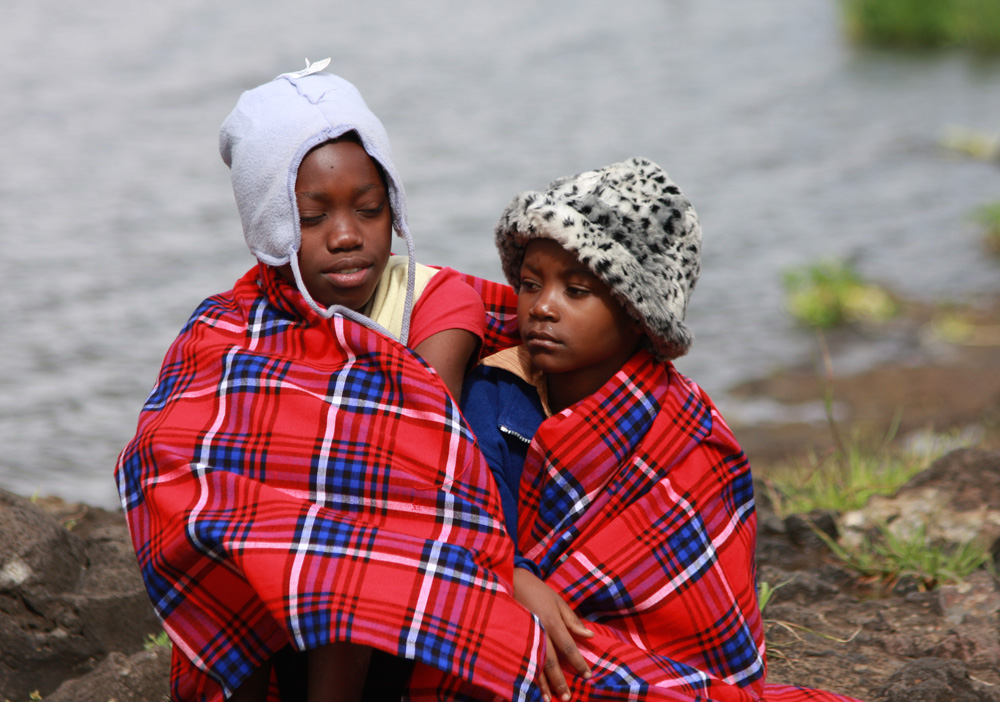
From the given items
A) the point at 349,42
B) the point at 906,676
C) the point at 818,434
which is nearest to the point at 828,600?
the point at 906,676

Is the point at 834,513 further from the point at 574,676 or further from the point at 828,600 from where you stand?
the point at 574,676

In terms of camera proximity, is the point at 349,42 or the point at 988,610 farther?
the point at 349,42

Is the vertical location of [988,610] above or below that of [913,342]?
above

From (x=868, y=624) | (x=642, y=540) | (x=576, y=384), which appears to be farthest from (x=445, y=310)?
(x=868, y=624)

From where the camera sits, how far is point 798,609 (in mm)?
3043

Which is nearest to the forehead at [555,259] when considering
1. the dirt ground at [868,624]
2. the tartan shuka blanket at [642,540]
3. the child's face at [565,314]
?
the child's face at [565,314]

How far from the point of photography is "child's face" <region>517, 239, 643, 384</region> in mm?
2174

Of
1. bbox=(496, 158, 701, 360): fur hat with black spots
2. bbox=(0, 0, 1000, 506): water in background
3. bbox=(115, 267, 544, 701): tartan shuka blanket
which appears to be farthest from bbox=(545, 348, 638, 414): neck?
bbox=(0, 0, 1000, 506): water in background

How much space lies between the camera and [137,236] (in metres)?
7.94

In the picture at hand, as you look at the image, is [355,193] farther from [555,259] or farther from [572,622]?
[572,622]

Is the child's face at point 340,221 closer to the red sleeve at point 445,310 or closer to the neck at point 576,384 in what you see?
the red sleeve at point 445,310

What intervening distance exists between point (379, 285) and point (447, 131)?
9.01m

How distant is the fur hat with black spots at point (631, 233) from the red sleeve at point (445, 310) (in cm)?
14

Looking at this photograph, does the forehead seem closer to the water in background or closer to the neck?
the neck
